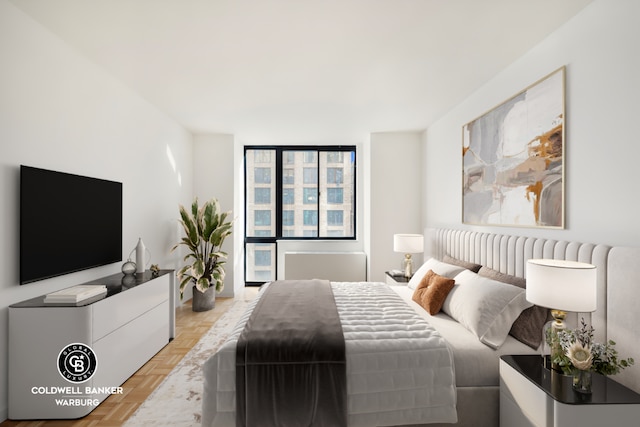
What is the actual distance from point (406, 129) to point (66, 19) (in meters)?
3.99

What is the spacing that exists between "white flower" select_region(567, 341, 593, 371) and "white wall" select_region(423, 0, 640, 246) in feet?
2.12

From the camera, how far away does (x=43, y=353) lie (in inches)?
80.3

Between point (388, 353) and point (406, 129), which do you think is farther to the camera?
point (406, 129)

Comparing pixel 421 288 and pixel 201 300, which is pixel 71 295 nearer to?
pixel 201 300

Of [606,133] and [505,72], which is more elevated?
[505,72]

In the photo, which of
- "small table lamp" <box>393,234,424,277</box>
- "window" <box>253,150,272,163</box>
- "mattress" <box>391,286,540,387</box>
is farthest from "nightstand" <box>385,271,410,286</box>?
"window" <box>253,150,272,163</box>

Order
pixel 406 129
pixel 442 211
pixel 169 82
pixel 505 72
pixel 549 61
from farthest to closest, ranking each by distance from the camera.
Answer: pixel 406 129 → pixel 442 211 → pixel 169 82 → pixel 505 72 → pixel 549 61

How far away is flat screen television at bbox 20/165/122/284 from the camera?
2117 mm

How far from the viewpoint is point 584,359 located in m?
1.50

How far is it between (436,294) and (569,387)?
1076 millimetres

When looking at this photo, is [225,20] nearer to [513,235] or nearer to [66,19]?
[66,19]

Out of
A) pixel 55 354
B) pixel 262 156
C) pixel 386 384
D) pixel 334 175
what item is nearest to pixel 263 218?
pixel 262 156

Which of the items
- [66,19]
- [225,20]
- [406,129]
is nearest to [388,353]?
[225,20]

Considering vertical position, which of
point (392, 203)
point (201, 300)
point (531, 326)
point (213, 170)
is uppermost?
point (213, 170)
